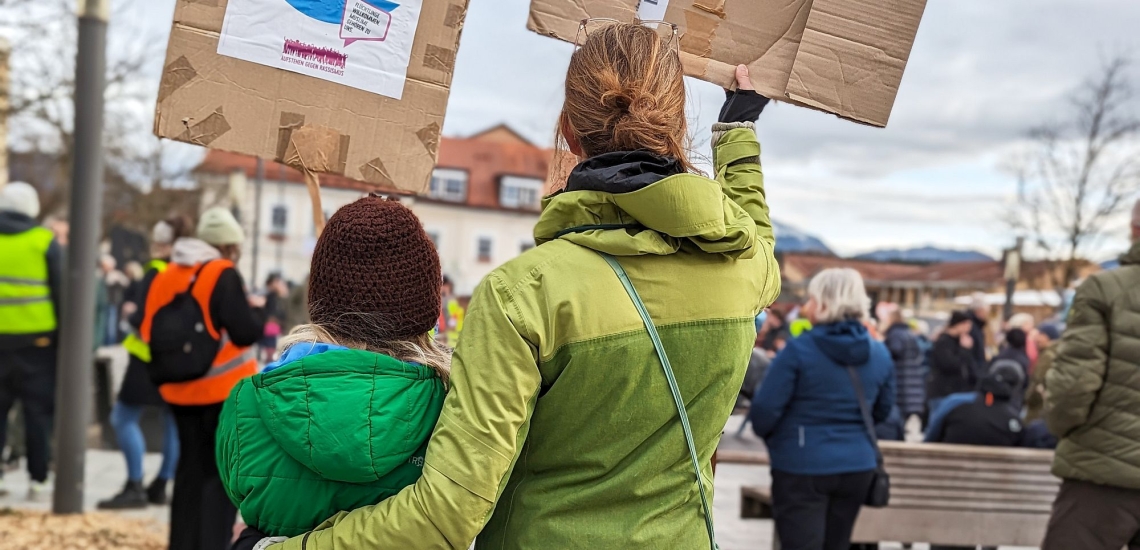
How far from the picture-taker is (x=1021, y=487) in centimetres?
596

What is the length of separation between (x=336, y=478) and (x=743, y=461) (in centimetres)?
500

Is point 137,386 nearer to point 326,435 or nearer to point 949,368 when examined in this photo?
point 326,435

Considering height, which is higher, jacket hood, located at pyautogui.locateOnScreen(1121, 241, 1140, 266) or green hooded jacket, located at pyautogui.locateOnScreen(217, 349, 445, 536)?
jacket hood, located at pyautogui.locateOnScreen(1121, 241, 1140, 266)

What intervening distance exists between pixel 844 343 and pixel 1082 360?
38.5 inches

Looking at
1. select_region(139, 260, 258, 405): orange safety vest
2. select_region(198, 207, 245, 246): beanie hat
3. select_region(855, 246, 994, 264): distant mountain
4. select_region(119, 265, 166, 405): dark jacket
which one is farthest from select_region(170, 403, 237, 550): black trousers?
select_region(855, 246, 994, 264): distant mountain

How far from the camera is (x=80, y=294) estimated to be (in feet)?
19.1

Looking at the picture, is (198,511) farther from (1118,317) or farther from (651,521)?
(1118,317)

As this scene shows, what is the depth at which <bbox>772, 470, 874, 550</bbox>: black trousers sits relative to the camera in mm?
4531

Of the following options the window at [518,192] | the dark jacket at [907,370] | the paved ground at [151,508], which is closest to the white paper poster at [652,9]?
the paved ground at [151,508]

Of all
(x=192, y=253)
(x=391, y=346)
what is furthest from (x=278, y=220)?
(x=391, y=346)

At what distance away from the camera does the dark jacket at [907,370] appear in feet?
35.1

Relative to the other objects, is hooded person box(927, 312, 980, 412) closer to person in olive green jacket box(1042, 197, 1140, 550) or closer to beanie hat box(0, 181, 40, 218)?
person in olive green jacket box(1042, 197, 1140, 550)

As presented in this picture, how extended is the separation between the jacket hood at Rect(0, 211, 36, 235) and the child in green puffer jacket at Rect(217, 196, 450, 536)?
491cm

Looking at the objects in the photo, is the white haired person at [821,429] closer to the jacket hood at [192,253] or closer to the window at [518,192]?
the jacket hood at [192,253]
